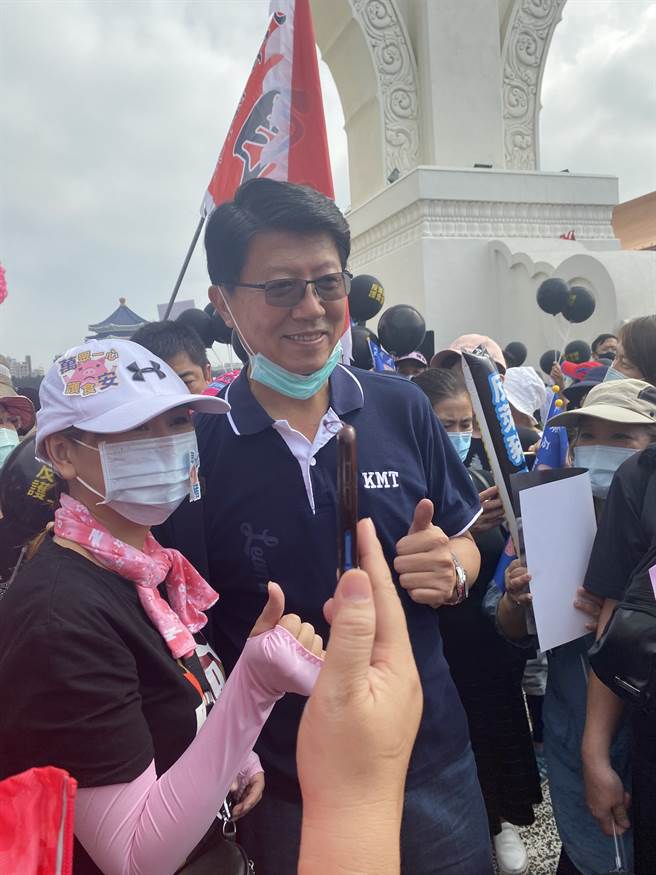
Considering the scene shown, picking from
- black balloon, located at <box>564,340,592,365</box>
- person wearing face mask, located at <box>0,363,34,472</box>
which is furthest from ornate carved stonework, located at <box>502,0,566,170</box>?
person wearing face mask, located at <box>0,363,34,472</box>

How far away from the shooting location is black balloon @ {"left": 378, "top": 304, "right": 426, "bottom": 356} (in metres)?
5.68

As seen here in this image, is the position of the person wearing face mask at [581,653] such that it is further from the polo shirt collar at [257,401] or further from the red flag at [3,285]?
the red flag at [3,285]

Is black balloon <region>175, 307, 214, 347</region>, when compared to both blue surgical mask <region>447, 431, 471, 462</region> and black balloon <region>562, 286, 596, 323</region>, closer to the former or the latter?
blue surgical mask <region>447, 431, 471, 462</region>

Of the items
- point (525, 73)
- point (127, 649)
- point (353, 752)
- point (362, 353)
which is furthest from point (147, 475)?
point (525, 73)

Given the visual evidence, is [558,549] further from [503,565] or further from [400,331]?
[400,331]

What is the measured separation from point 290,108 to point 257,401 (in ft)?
5.64

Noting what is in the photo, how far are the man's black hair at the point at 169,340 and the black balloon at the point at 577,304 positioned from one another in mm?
7146

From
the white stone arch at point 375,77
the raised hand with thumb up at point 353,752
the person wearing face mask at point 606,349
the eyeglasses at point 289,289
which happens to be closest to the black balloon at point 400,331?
the person wearing face mask at point 606,349

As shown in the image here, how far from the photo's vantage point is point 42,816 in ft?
2.45

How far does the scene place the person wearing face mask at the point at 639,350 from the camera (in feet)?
8.54

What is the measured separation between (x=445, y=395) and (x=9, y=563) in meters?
1.79

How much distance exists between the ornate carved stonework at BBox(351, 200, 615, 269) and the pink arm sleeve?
11.4 m

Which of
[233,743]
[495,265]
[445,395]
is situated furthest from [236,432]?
[495,265]

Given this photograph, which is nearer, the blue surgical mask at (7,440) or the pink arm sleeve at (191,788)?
the pink arm sleeve at (191,788)
